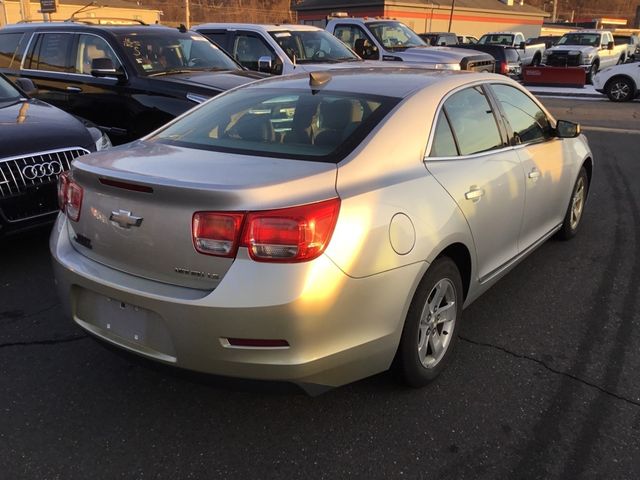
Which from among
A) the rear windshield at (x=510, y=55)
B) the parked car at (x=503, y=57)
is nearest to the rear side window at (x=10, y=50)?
the parked car at (x=503, y=57)

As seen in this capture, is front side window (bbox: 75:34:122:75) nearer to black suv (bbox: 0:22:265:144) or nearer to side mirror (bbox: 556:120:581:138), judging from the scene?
black suv (bbox: 0:22:265:144)

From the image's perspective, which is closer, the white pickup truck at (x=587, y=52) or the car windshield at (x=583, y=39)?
the white pickup truck at (x=587, y=52)

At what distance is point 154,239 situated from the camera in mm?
2486

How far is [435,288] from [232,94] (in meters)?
1.85

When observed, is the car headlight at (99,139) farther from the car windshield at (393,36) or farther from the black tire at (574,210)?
the car windshield at (393,36)

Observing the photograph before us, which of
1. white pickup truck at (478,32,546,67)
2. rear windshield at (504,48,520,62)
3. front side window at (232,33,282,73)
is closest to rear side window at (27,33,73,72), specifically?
front side window at (232,33,282,73)

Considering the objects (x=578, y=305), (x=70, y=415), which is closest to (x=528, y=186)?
(x=578, y=305)

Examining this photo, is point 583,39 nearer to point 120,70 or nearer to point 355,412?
point 120,70

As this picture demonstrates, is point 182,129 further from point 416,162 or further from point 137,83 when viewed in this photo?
point 137,83

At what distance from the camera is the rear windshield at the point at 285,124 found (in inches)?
115

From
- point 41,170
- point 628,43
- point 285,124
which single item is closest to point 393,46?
point 41,170

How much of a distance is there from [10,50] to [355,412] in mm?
7916

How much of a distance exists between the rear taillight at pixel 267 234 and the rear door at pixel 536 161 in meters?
2.06

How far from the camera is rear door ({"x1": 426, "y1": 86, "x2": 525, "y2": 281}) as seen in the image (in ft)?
10.3
